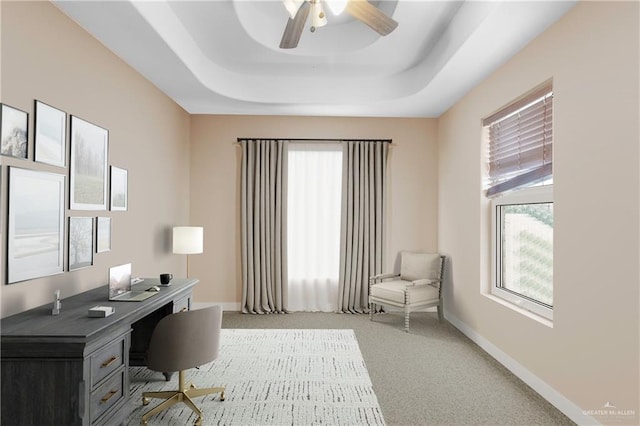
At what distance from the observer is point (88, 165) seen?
278 cm

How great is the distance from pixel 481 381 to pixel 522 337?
489mm

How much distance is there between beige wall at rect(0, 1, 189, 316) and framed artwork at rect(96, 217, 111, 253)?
58 millimetres

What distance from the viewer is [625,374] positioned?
2029mm

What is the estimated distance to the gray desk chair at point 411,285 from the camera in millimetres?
4352

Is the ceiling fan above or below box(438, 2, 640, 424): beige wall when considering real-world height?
above

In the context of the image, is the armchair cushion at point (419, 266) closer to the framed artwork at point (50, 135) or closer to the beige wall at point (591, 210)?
the beige wall at point (591, 210)

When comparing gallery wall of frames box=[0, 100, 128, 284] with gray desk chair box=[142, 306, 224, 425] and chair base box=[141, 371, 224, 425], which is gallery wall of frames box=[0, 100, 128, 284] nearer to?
gray desk chair box=[142, 306, 224, 425]

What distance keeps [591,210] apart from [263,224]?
3645mm

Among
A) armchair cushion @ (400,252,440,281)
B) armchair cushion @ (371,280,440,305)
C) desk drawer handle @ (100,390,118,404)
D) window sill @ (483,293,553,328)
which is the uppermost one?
armchair cushion @ (400,252,440,281)

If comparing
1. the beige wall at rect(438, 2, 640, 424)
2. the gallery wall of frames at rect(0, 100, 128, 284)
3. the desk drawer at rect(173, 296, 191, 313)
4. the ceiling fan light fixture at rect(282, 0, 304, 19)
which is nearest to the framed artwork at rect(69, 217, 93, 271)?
the gallery wall of frames at rect(0, 100, 128, 284)

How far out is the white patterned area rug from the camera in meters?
2.46

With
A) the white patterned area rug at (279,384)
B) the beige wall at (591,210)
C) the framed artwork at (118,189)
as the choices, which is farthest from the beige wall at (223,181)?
the beige wall at (591,210)

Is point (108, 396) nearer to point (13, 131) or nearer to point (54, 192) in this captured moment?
point (54, 192)

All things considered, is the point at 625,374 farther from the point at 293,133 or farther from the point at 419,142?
the point at 293,133
